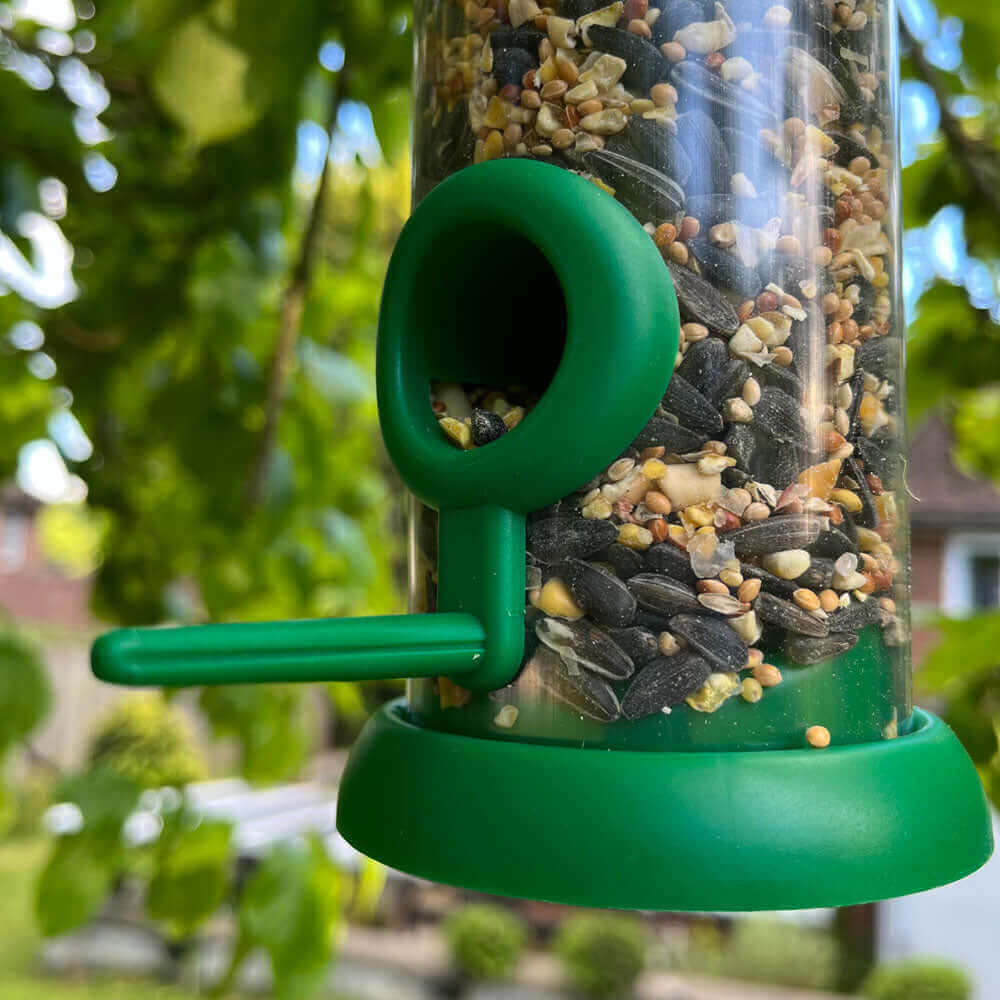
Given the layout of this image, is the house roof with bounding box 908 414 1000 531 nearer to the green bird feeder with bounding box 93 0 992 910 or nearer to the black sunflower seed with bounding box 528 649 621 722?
the green bird feeder with bounding box 93 0 992 910

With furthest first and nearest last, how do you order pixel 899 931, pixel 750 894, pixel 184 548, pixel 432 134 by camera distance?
1. pixel 899 931
2. pixel 184 548
3. pixel 432 134
4. pixel 750 894

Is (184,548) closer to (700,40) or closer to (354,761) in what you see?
(354,761)

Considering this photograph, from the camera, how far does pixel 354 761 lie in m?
0.80

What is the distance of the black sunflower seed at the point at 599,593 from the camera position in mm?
718

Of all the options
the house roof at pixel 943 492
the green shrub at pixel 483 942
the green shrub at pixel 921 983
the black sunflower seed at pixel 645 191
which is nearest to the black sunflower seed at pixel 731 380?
the black sunflower seed at pixel 645 191

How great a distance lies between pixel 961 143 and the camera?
1.30 meters

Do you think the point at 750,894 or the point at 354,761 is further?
the point at 354,761

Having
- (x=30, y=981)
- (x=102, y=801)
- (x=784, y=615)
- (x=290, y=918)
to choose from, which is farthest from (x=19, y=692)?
(x=30, y=981)

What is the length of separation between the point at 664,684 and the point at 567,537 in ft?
0.36

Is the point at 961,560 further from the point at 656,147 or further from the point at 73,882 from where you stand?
the point at 656,147

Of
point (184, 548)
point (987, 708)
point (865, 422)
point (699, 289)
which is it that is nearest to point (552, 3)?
point (699, 289)

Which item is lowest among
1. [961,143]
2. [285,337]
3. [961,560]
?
[285,337]

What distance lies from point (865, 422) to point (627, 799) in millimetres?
318

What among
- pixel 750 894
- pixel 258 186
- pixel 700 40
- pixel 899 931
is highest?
pixel 258 186
